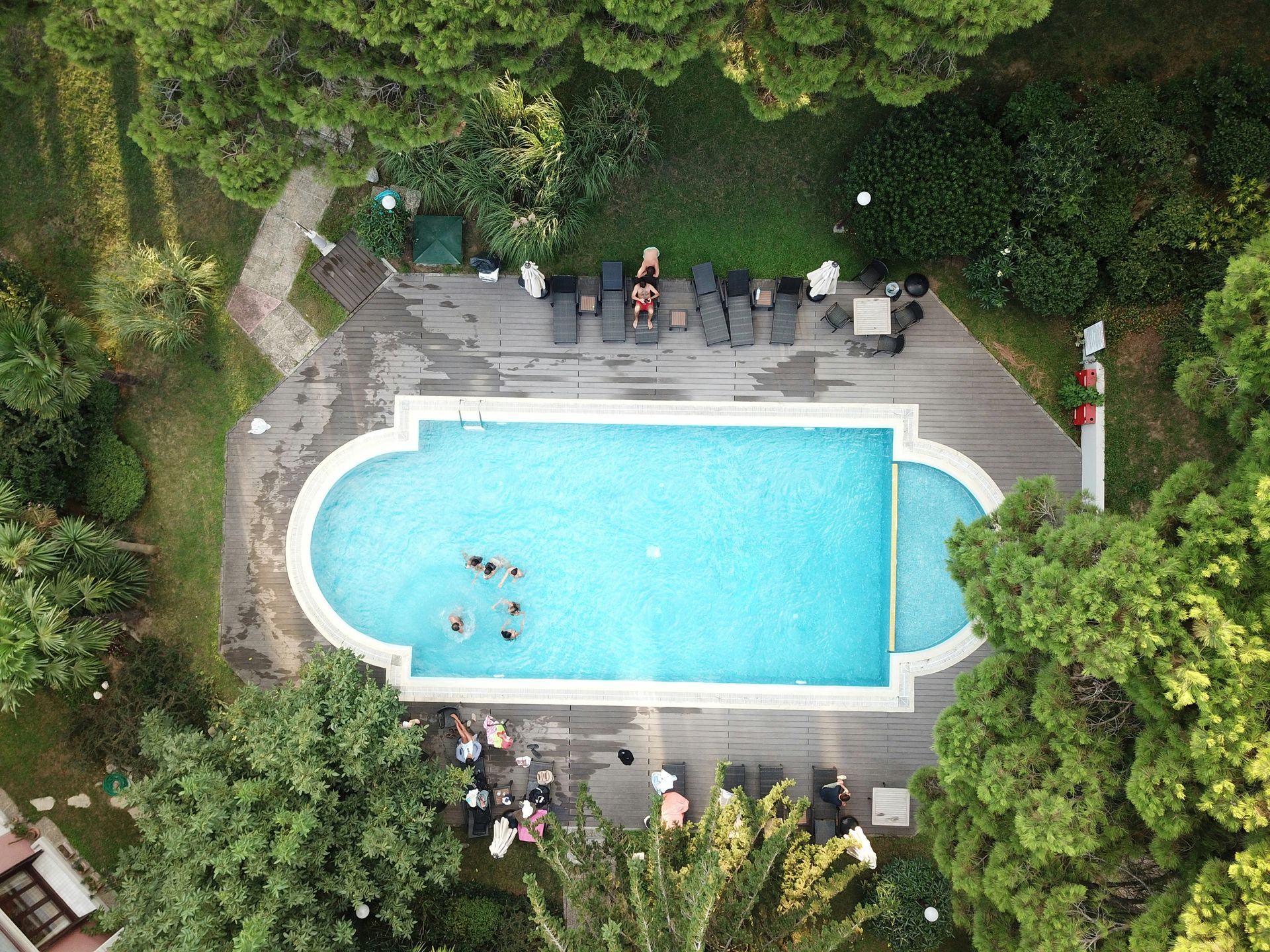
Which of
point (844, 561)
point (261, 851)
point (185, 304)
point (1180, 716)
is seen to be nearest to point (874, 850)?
point (844, 561)

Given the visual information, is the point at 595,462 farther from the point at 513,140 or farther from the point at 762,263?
the point at 513,140

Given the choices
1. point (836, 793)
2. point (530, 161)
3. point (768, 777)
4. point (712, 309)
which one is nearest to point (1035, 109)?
point (712, 309)

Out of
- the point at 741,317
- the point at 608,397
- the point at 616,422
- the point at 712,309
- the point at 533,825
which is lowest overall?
the point at 533,825

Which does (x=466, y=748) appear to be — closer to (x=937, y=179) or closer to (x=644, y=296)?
(x=644, y=296)

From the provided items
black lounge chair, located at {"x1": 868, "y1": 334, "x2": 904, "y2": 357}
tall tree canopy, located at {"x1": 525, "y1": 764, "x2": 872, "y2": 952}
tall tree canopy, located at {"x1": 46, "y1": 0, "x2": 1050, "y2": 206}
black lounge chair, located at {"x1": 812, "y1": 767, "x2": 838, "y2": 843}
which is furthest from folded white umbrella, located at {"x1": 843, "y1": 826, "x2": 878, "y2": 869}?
tall tree canopy, located at {"x1": 46, "y1": 0, "x2": 1050, "y2": 206}

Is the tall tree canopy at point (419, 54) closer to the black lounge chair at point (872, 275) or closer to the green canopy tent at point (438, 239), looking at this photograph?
the green canopy tent at point (438, 239)
